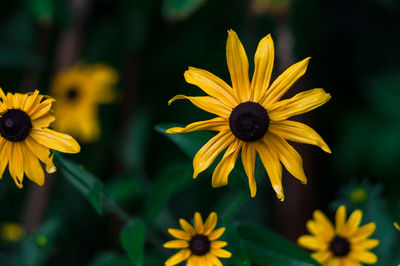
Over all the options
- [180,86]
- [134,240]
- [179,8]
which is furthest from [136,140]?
[134,240]

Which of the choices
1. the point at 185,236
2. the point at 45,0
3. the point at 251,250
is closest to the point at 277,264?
the point at 251,250

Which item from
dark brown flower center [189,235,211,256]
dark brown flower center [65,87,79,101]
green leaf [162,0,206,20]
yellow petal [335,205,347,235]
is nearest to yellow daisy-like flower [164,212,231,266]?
dark brown flower center [189,235,211,256]

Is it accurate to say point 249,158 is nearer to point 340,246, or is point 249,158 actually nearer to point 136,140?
point 340,246

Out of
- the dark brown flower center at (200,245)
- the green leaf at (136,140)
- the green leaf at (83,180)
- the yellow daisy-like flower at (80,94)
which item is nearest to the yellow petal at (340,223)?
the dark brown flower center at (200,245)

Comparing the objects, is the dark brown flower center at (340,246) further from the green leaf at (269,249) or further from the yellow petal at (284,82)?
the yellow petal at (284,82)

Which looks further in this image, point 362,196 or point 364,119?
point 364,119

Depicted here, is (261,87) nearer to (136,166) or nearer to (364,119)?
(136,166)
